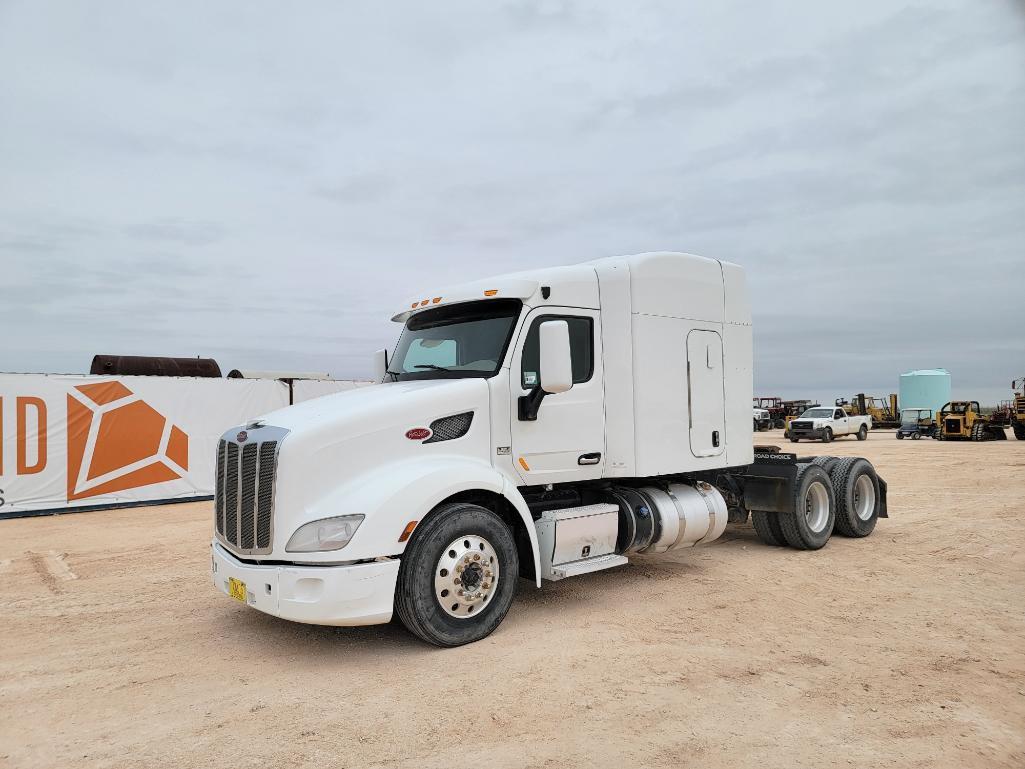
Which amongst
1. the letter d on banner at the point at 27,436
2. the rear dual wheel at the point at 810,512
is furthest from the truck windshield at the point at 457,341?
the letter d on banner at the point at 27,436

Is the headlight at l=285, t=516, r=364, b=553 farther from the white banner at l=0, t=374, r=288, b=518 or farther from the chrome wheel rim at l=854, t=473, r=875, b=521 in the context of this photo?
the white banner at l=0, t=374, r=288, b=518

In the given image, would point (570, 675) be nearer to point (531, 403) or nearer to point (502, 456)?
point (502, 456)

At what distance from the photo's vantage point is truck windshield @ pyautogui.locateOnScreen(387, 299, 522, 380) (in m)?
5.91

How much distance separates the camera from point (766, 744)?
11.9ft

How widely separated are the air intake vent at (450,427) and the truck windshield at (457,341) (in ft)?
1.51

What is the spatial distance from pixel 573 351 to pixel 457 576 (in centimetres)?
230

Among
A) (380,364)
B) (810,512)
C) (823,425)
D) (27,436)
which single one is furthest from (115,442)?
(823,425)

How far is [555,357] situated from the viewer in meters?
5.39

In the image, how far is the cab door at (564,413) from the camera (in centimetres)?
584

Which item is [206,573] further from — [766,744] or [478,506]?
[766,744]

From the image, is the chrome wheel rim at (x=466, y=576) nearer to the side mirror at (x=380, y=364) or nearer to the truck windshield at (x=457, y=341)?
the truck windshield at (x=457, y=341)

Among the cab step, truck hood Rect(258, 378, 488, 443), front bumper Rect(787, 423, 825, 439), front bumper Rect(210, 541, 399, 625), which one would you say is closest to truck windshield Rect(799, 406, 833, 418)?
front bumper Rect(787, 423, 825, 439)

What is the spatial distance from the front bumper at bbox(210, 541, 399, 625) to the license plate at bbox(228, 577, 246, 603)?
24 centimetres

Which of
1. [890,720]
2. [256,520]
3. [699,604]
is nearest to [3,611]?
[256,520]
